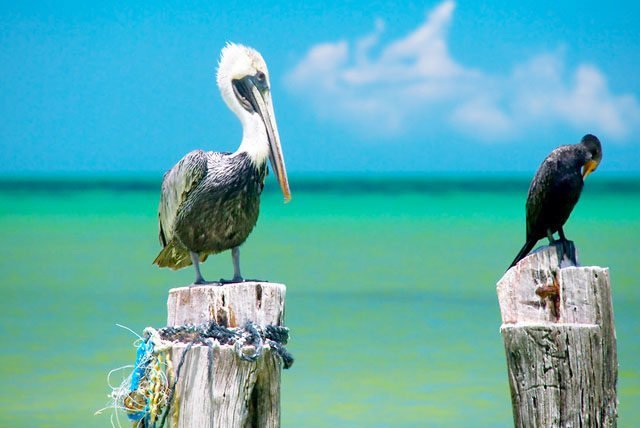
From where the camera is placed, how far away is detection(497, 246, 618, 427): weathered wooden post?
3.22 m

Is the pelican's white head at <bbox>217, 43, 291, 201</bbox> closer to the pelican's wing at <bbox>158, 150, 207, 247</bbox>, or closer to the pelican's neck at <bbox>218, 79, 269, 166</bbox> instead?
the pelican's neck at <bbox>218, 79, 269, 166</bbox>

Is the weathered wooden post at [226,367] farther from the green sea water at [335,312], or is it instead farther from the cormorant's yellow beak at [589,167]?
the green sea water at [335,312]

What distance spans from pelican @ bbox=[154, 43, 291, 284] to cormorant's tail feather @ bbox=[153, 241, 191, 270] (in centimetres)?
11

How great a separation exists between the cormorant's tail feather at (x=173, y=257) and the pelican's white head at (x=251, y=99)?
531 mm

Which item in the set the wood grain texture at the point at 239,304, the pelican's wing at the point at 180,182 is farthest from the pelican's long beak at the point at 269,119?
the wood grain texture at the point at 239,304

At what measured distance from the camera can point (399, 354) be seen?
8.71 metres

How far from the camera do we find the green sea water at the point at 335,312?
722 cm

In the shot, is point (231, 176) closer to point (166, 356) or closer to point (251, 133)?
point (251, 133)

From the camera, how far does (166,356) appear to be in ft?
11.1

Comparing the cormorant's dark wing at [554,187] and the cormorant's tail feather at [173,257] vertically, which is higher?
the cormorant's dark wing at [554,187]

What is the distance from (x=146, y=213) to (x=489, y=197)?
15.6 metres

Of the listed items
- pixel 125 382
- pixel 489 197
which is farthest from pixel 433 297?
pixel 489 197

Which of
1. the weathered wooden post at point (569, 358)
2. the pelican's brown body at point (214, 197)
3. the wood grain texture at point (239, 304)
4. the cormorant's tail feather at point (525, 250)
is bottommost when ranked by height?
the weathered wooden post at point (569, 358)

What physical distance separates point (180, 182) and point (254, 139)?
0.33 m
